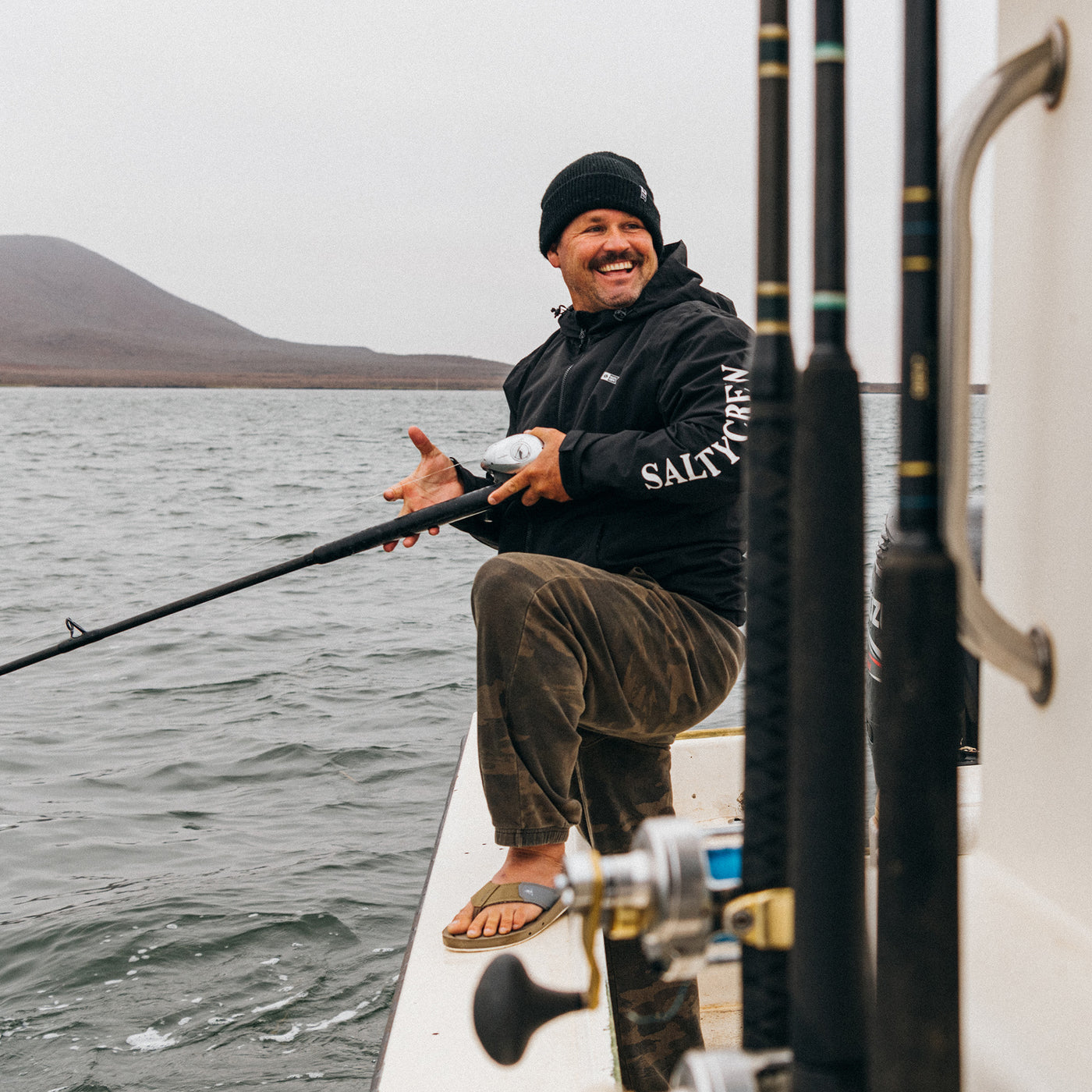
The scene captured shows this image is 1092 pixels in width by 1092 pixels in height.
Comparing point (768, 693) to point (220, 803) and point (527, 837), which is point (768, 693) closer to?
point (527, 837)

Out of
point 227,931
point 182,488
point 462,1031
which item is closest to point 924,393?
point 462,1031

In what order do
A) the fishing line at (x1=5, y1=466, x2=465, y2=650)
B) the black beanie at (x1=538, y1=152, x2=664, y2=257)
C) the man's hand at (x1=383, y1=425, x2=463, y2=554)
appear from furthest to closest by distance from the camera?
the fishing line at (x1=5, y1=466, x2=465, y2=650) < the man's hand at (x1=383, y1=425, x2=463, y2=554) < the black beanie at (x1=538, y1=152, x2=664, y2=257)

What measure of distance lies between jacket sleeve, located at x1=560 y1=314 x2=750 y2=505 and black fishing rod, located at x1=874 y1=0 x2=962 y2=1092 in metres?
1.75

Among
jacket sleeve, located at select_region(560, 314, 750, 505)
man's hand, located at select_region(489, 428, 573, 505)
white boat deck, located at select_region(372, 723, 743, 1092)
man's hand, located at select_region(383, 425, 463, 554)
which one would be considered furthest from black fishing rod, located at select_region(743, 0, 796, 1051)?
man's hand, located at select_region(383, 425, 463, 554)

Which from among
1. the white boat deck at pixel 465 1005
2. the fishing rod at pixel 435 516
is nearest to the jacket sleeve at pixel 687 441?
the fishing rod at pixel 435 516

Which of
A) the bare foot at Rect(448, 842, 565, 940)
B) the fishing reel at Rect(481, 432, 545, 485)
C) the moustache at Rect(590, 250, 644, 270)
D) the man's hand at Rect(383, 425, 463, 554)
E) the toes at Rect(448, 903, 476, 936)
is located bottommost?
the toes at Rect(448, 903, 476, 936)

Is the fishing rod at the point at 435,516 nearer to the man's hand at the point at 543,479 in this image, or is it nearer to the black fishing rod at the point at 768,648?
the man's hand at the point at 543,479

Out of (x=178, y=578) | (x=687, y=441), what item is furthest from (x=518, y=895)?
(x=178, y=578)

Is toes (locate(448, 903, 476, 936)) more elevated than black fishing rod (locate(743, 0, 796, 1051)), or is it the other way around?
black fishing rod (locate(743, 0, 796, 1051))

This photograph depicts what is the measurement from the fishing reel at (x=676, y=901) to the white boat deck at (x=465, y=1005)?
0.35 meters

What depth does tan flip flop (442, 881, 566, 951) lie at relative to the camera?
7.09 ft

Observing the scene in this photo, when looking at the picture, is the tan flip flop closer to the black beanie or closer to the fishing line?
the black beanie

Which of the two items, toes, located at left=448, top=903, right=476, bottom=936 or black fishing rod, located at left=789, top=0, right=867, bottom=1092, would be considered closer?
black fishing rod, located at left=789, top=0, right=867, bottom=1092

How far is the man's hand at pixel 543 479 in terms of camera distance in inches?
98.3
